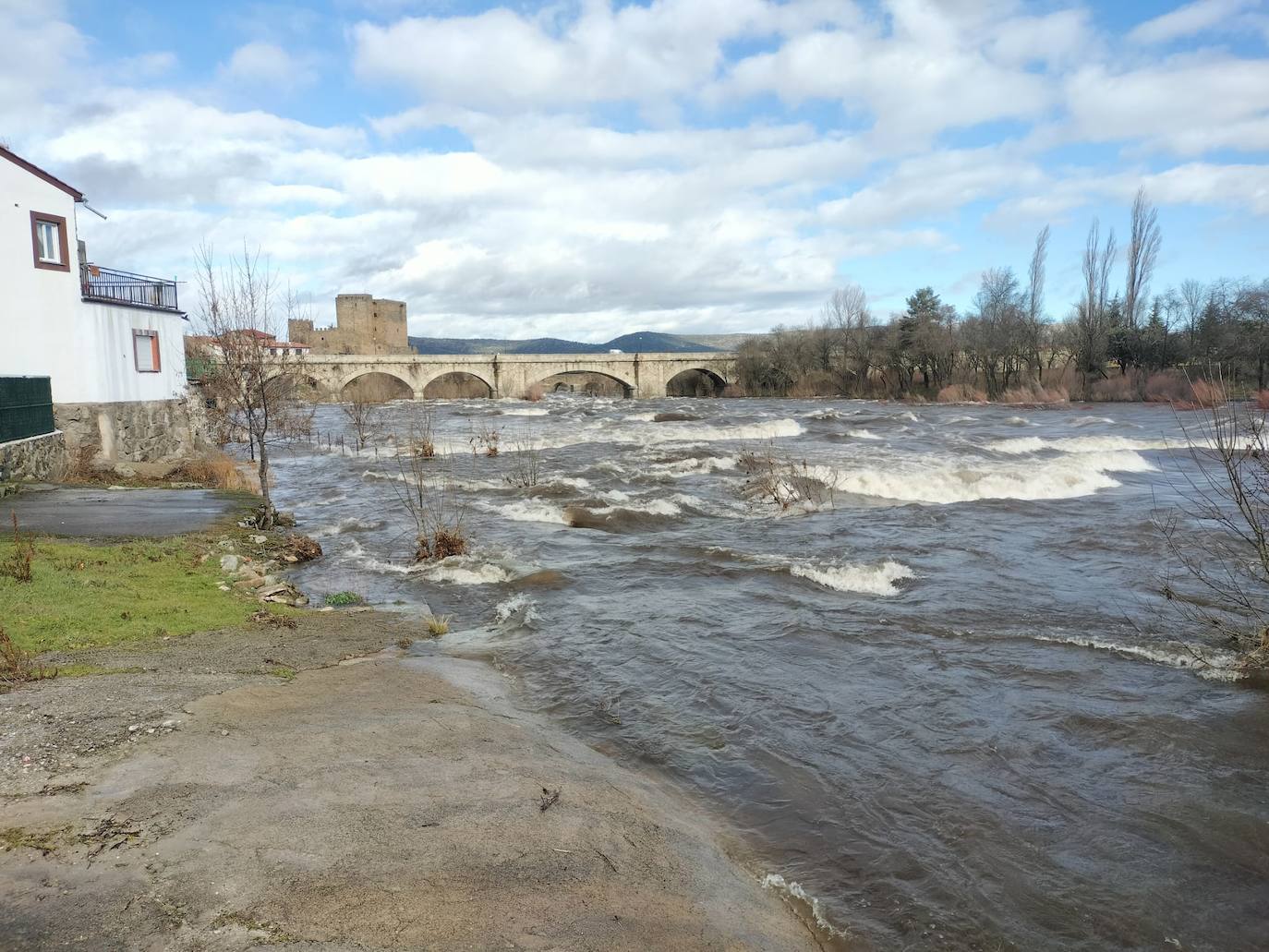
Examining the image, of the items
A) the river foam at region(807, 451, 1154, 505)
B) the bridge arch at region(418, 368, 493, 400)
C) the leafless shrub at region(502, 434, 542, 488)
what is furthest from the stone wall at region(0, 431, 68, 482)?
the bridge arch at region(418, 368, 493, 400)

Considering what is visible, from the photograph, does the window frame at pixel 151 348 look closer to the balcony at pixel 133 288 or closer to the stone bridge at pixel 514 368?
the balcony at pixel 133 288

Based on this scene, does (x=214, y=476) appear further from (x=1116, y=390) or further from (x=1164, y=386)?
(x=1116, y=390)

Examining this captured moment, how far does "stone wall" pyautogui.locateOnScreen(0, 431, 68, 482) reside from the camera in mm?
17062

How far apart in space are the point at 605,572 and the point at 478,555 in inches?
88.6

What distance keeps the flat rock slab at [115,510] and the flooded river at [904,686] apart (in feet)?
7.50

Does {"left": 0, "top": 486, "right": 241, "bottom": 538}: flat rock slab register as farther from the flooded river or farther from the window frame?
the window frame

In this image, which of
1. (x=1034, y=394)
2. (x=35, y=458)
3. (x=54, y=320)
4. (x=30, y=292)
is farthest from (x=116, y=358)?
(x=1034, y=394)

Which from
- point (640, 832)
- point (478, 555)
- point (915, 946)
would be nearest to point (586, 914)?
point (640, 832)

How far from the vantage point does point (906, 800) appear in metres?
5.93

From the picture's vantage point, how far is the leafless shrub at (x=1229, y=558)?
8.12 metres

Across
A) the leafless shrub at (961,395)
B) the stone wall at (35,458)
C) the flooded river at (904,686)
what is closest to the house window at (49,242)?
the stone wall at (35,458)

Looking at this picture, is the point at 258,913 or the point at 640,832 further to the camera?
the point at 640,832

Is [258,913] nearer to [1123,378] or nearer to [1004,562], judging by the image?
[1004,562]

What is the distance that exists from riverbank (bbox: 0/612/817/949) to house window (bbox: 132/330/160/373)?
21.6 meters
